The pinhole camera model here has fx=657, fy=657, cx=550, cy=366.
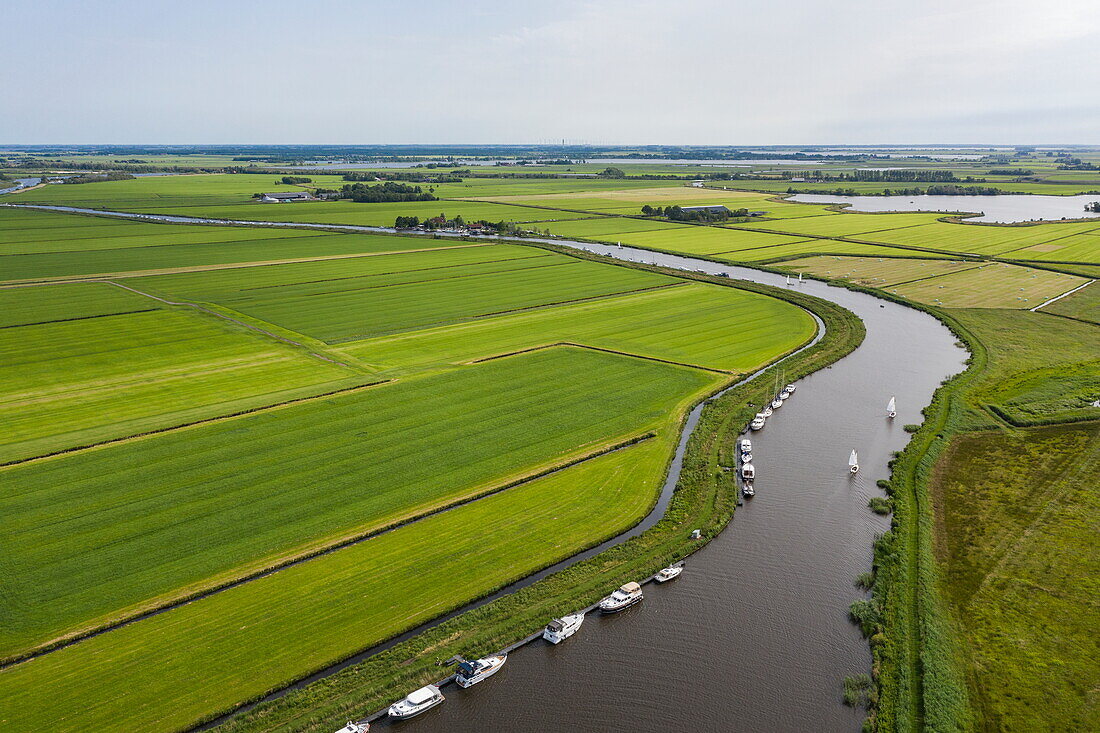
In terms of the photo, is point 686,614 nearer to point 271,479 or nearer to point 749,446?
point 749,446

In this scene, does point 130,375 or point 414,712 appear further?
point 130,375

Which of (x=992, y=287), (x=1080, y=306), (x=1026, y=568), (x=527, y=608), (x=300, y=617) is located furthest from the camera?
(x=992, y=287)

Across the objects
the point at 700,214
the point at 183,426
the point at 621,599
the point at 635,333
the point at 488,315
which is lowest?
the point at 621,599

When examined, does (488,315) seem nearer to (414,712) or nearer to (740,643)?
(740,643)

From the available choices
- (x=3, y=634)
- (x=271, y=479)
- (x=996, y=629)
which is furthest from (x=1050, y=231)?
(x=3, y=634)

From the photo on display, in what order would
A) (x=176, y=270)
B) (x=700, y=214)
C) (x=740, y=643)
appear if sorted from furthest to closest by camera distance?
(x=700, y=214) < (x=176, y=270) < (x=740, y=643)

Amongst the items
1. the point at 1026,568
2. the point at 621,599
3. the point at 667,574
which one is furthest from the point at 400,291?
the point at 1026,568

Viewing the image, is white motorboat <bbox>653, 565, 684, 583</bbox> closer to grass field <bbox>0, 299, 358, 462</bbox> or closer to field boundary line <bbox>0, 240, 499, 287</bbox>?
grass field <bbox>0, 299, 358, 462</bbox>

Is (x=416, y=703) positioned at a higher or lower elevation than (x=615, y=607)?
lower
